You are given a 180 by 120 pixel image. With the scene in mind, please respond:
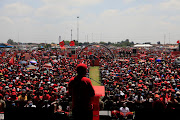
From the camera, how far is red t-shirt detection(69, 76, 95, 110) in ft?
11.2

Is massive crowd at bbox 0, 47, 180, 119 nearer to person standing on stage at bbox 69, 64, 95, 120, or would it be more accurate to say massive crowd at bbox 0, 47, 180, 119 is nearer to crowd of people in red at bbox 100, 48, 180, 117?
crowd of people in red at bbox 100, 48, 180, 117

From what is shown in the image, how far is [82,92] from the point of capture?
3441 mm

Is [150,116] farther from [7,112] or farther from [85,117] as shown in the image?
[7,112]

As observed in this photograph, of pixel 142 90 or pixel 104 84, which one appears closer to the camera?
pixel 142 90

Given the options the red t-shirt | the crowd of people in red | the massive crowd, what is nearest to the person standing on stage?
the red t-shirt

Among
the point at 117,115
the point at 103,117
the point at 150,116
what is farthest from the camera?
the point at 117,115

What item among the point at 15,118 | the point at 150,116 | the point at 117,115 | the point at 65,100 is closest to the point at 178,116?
the point at 150,116

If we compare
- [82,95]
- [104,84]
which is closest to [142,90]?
[104,84]

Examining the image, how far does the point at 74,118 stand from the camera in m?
3.54

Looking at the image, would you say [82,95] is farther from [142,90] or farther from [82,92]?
[142,90]

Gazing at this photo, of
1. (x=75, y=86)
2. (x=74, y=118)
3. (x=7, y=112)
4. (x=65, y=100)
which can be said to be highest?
(x=75, y=86)

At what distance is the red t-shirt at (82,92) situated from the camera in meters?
3.42

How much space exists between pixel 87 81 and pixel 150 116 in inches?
46.5

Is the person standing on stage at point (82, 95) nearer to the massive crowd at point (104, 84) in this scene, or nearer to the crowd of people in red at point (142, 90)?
the massive crowd at point (104, 84)
